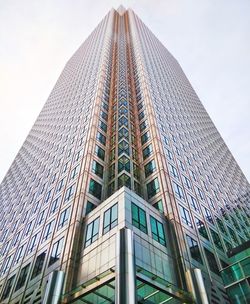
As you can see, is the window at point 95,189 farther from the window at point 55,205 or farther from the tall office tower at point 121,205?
the window at point 55,205

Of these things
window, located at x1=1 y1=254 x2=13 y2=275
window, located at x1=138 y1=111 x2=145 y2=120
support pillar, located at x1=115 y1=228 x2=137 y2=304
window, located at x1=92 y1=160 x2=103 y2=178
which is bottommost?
support pillar, located at x1=115 y1=228 x2=137 y2=304

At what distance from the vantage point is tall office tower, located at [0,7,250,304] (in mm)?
23688

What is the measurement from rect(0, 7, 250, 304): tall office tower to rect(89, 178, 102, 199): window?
0.17 m

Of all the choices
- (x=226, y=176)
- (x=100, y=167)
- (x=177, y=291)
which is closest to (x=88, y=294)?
(x=177, y=291)

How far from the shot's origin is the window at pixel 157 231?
92.7 feet

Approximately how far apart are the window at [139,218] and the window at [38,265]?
36.6 ft

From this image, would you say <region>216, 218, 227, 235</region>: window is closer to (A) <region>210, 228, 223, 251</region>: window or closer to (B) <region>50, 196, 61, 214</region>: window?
(A) <region>210, 228, 223, 251</region>: window

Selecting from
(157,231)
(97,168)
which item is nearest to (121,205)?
(157,231)

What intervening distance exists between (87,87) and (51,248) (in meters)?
48.1

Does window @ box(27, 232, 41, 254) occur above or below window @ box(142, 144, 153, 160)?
below

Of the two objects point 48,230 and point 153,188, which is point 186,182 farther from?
point 48,230

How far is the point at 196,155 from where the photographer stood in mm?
58469

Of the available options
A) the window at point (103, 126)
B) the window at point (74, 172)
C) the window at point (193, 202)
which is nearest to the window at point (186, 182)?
the window at point (193, 202)

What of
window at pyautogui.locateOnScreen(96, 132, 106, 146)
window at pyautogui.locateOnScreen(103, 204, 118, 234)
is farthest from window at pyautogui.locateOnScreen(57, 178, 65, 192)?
window at pyautogui.locateOnScreen(103, 204, 118, 234)
